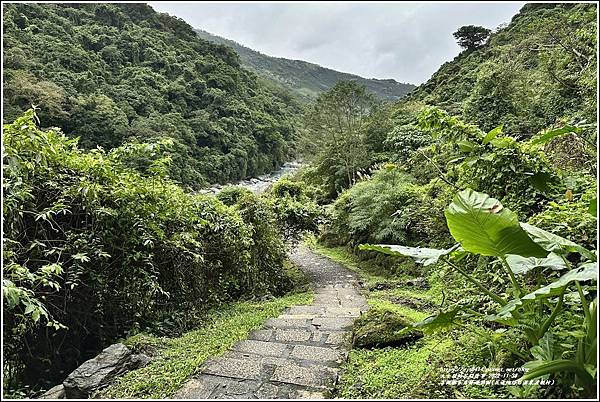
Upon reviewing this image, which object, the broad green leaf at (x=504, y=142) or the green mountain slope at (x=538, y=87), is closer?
the broad green leaf at (x=504, y=142)

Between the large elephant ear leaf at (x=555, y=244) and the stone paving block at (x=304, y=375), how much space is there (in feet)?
4.59

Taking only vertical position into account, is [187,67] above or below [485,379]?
above

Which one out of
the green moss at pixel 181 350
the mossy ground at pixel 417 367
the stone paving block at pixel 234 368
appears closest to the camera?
the mossy ground at pixel 417 367

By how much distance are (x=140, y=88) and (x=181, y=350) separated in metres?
22.9

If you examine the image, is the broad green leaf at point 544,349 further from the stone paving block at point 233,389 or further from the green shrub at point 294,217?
the green shrub at point 294,217

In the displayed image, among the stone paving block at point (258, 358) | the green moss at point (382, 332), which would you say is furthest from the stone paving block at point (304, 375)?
the green moss at point (382, 332)

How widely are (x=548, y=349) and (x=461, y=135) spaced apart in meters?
2.00

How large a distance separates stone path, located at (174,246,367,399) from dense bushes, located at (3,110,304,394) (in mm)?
995

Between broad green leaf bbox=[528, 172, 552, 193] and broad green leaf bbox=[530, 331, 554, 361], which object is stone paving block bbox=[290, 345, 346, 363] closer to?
broad green leaf bbox=[530, 331, 554, 361]

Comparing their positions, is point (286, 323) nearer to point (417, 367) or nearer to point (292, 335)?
point (292, 335)

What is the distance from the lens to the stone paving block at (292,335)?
3.43 metres

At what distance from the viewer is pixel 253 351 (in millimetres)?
3105

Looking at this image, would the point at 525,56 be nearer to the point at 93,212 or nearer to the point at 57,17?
the point at 93,212

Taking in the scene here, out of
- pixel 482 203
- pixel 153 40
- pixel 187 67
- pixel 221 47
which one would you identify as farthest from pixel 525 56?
pixel 221 47
